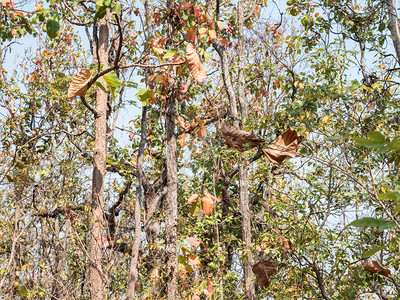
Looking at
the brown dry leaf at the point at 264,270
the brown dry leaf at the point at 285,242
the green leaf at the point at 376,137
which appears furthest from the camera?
the brown dry leaf at the point at 264,270

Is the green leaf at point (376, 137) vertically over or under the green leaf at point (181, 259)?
under

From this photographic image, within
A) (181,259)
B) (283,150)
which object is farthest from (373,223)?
(181,259)

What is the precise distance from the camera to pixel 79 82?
3.24m

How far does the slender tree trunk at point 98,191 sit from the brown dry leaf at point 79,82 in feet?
5.17

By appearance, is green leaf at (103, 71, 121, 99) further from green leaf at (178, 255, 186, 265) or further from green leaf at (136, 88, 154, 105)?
green leaf at (178, 255, 186, 265)

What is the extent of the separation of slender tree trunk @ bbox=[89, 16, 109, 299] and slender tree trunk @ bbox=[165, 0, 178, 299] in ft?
5.20

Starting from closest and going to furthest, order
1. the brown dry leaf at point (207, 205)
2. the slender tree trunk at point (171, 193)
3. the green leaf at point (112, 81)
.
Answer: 1. the green leaf at point (112, 81)
2. the brown dry leaf at point (207, 205)
3. the slender tree trunk at point (171, 193)

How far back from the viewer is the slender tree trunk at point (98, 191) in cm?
462

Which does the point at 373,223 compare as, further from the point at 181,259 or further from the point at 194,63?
the point at 181,259

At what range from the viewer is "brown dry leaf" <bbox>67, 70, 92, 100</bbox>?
126 inches

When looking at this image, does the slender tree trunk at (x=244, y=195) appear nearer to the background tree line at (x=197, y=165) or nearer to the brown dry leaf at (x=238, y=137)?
the background tree line at (x=197, y=165)

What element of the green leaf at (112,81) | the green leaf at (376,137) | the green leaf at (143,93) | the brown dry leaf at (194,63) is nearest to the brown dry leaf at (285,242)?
the brown dry leaf at (194,63)

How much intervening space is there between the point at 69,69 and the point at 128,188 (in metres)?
3.79

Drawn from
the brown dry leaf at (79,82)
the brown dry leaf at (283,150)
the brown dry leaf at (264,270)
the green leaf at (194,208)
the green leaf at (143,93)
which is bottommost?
the brown dry leaf at (264,270)
